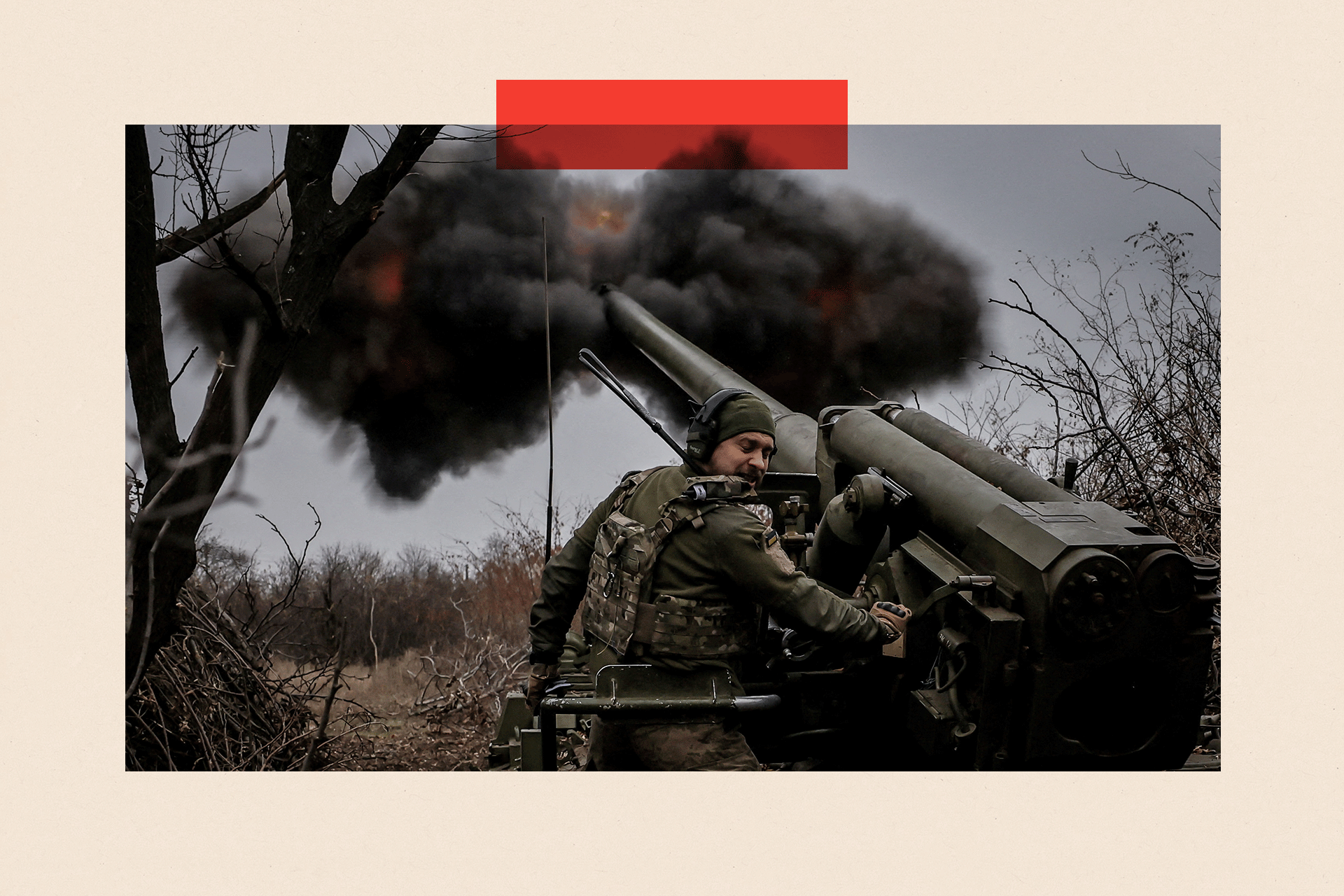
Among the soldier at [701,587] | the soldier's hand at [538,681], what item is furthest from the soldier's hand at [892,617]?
the soldier's hand at [538,681]

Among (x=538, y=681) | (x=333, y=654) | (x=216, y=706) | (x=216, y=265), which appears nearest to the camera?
(x=538, y=681)

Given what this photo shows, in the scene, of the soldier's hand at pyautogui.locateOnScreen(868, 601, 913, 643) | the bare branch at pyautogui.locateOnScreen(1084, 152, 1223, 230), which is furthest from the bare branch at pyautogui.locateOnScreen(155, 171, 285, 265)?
the bare branch at pyautogui.locateOnScreen(1084, 152, 1223, 230)

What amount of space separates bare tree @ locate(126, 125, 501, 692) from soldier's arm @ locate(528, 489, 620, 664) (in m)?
1.19

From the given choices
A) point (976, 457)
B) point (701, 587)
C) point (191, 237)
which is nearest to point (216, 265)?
point (191, 237)

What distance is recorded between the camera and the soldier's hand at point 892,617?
9.54 ft

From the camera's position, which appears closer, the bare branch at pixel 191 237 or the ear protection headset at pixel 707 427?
the ear protection headset at pixel 707 427

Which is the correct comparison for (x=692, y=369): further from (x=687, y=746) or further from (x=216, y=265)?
(x=687, y=746)

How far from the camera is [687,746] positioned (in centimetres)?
275

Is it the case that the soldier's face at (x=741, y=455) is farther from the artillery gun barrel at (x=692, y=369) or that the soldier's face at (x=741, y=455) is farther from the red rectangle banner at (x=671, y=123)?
the artillery gun barrel at (x=692, y=369)

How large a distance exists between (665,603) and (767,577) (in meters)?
0.31

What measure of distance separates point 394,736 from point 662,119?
2.91 meters

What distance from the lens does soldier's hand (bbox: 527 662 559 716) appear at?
10.1 ft

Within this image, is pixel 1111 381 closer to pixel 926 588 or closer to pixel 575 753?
pixel 926 588

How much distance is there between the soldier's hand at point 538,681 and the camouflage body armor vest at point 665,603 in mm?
403
